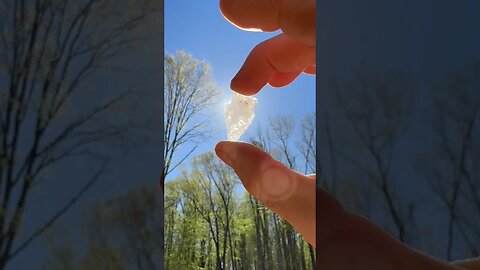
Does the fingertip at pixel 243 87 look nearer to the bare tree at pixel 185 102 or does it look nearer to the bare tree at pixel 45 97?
the bare tree at pixel 45 97

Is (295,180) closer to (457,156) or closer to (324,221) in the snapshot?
(324,221)

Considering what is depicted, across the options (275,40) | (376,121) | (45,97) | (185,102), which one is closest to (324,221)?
(376,121)

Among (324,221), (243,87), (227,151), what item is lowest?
(324,221)

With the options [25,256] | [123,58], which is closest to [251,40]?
[123,58]

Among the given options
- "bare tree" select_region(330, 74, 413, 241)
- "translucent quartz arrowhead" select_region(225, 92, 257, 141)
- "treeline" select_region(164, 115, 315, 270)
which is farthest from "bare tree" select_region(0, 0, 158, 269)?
"treeline" select_region(164, 115, 315, 270)

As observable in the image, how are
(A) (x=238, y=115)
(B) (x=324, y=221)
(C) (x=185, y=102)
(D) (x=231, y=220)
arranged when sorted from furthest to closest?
(D) (x=231, y=220)
(C) (x=185, y=102)
(A) (x=238, y=115)
(B) (x=324, y=221)

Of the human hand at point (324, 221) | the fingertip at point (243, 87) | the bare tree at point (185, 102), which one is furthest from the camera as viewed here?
the bare tree at point (185, 102)

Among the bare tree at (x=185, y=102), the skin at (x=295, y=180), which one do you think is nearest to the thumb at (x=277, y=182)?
the skin at (x=295, y=180)

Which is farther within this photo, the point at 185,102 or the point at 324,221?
the point at 185,102
